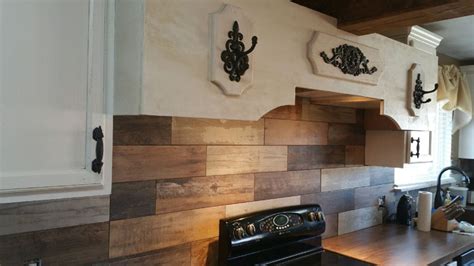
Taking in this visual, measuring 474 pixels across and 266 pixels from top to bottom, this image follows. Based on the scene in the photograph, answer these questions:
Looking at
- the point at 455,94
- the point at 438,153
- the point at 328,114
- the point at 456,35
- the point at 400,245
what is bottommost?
the point at 400,245

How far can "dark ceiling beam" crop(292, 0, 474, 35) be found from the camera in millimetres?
1271

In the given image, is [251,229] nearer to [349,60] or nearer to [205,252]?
[205,252]

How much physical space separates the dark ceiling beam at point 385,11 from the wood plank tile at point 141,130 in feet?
2.65

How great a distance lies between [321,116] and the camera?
82.8 inches

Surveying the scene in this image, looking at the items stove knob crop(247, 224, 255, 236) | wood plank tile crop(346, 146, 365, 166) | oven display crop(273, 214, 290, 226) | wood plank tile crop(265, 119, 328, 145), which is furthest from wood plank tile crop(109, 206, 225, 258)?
wood plank tile crop(346, 146, 365, 166)

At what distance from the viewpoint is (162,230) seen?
1.40m

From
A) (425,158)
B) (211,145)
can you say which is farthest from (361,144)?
(211,145)

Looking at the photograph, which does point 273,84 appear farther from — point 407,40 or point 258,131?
point 407,40

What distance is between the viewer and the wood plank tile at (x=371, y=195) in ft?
7.68

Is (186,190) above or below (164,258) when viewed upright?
above

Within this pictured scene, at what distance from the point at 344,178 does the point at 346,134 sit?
0.90 ft

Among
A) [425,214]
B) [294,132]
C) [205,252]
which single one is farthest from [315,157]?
[425,214]

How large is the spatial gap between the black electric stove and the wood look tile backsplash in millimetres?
79

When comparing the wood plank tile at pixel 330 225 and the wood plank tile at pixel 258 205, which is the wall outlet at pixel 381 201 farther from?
the wood plank tile at pixel 258 205
